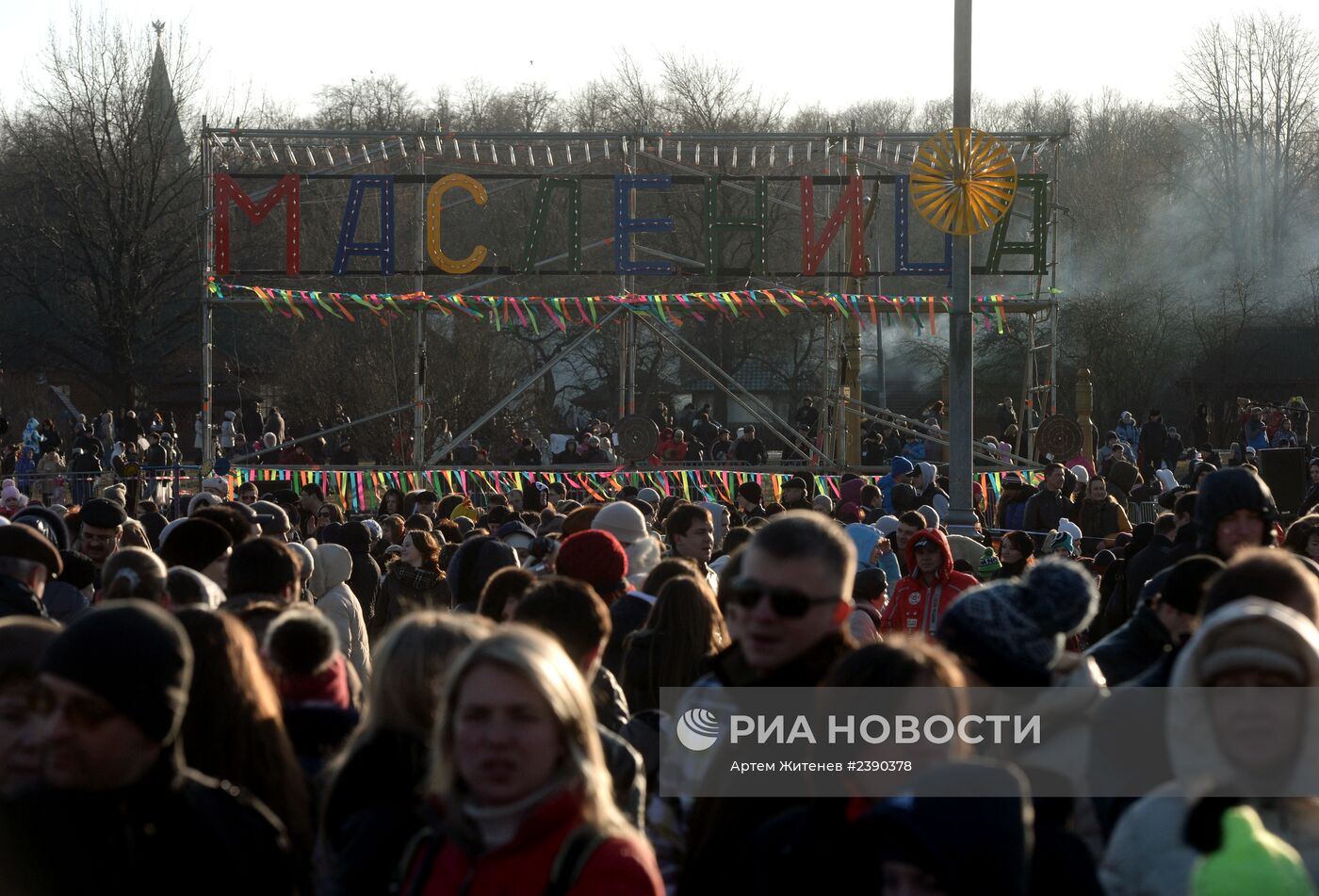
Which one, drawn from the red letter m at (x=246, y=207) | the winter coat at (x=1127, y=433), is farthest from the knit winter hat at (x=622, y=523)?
the winter coat at (x=1127, y=433)

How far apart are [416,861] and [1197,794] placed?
144cm

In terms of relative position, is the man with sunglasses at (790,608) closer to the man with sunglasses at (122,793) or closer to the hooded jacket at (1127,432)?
the man with sunglasses at (122,793)

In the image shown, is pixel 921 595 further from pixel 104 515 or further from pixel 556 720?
pixel 556 720

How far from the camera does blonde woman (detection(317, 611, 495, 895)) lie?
3.46m

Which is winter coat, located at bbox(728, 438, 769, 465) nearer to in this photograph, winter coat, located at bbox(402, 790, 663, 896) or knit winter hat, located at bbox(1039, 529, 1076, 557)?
knit winter hat, located at bbox(1039, 529, 1076, 557)

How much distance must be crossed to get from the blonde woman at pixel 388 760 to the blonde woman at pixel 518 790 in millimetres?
196

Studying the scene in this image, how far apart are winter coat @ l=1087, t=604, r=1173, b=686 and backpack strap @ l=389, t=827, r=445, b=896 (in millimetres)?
2494

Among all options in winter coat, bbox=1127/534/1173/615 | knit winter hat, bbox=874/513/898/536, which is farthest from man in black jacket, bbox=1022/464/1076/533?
winter coat, bbox=1127/534/1173/615

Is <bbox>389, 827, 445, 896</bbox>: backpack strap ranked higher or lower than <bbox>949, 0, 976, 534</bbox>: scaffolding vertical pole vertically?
lower

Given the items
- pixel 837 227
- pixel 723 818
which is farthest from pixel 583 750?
pixel 837 227

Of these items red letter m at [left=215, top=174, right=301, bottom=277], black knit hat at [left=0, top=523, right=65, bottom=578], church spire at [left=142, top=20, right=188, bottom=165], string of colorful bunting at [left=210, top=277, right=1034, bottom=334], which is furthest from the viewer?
church spire at [left=142, top=20, right=188, bottom=165]

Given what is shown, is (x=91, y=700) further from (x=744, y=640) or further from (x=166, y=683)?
(x=744, y=640)

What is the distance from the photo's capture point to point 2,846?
3184 millimetres

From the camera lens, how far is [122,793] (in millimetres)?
3254
